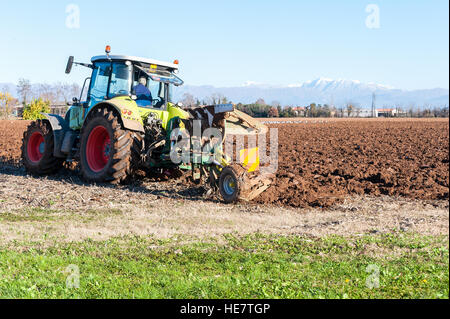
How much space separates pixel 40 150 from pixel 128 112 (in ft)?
12.9

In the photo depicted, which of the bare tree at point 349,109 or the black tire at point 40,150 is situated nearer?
the black tire at point 40,150

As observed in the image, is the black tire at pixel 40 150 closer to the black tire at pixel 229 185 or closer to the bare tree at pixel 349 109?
the black tire at pixel 229 185

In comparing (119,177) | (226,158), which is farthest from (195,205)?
(119,177)

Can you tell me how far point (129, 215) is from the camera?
788 centimetres

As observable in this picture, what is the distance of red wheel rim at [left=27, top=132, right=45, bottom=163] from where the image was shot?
1317 centimetres

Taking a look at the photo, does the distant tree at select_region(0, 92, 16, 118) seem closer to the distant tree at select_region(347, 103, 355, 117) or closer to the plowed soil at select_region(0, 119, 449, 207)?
the plowed soil at select_region(0, 119, 449, 207)

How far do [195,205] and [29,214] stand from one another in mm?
2868

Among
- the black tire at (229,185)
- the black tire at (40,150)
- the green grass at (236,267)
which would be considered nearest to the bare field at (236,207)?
the black tire at (229,185)

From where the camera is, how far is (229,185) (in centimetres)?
896

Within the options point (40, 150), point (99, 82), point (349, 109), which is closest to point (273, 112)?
point (349, 109)

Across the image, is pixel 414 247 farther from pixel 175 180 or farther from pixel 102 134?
pixel 102 134

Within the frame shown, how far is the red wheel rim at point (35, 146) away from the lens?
1317 cm
